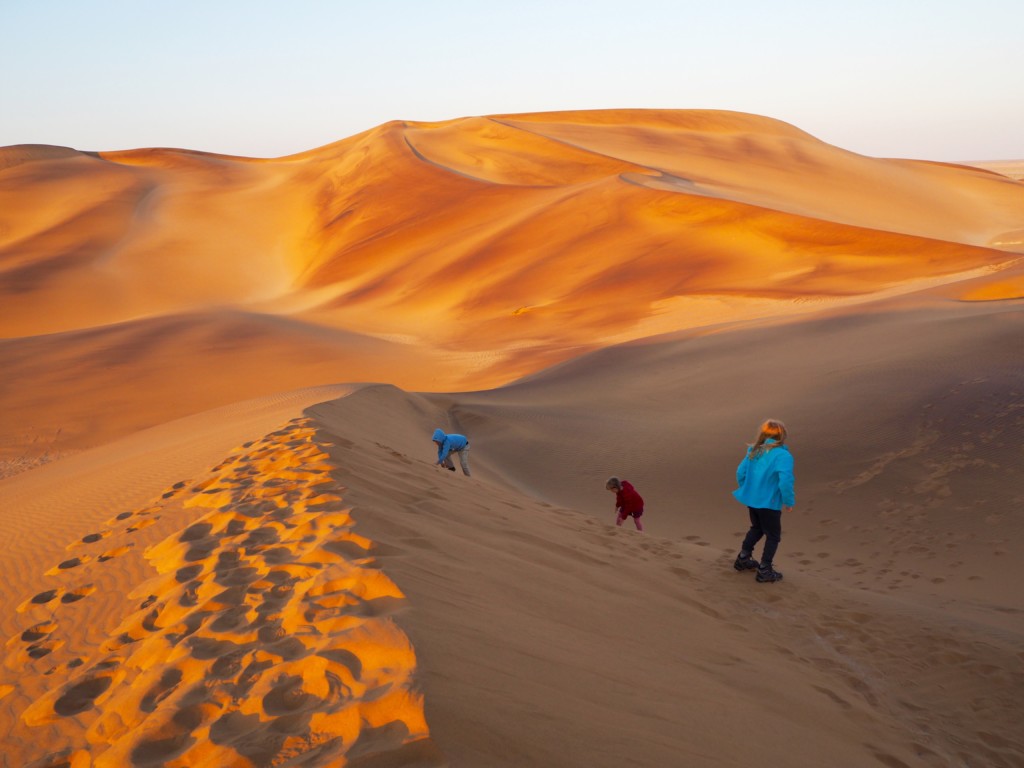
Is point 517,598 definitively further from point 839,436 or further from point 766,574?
point 839,436

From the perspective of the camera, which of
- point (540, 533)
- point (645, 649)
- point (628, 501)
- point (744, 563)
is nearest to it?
point (645, 649)

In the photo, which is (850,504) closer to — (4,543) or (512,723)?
(512,723)

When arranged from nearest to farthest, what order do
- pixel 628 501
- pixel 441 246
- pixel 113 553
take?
pixel 113 553
pixel 628 501
pixel 441 246

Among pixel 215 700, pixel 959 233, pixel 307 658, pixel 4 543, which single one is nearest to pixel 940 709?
pixel 307 658

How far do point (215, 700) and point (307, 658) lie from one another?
34 centimetres

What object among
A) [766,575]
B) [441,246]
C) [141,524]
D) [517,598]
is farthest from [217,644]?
[441,246]

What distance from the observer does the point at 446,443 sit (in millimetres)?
8703

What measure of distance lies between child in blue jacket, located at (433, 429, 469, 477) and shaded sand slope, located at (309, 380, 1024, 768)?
1.19 meters

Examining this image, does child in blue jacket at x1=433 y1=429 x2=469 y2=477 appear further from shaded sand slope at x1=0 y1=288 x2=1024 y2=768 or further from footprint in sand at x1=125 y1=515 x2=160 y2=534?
footprint in sand at x1=125 y1=515 x2=160 y2=534

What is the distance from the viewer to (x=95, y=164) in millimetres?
57594

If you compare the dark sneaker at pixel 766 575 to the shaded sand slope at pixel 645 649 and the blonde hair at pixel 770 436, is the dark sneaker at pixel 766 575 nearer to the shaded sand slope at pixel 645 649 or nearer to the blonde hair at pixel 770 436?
the shaded sand slope at pixel 645 649

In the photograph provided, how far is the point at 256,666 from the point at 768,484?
407 centimetres

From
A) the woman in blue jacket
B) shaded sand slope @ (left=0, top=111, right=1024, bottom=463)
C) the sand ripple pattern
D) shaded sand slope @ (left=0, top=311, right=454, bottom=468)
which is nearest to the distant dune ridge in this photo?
the sand ripple pattern

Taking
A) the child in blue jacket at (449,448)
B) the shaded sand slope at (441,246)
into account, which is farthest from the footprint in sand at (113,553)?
the shaded sand slope at (441,246)
